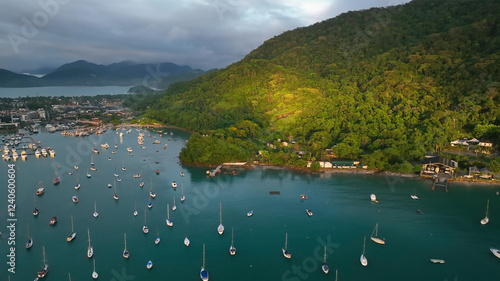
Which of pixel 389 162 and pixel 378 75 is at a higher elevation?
pixel 378 75

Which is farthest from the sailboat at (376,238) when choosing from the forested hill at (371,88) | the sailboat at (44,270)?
the sailboat at (44,270)

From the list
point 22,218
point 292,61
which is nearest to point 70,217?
point 22,218

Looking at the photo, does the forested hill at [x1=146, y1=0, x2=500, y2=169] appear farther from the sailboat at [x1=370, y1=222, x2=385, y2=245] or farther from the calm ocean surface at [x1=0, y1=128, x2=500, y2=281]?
the sailboat at [x1=370, y1=222, x2=385, y2=245]

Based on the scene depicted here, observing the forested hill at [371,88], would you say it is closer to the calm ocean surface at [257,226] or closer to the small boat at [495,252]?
the calm ocean surface at [257,226]

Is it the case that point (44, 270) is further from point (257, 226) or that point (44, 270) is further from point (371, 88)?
point (371, 88)

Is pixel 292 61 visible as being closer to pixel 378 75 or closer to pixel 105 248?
pixel 378 75

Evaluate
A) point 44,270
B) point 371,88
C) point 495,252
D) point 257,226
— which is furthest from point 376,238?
point 371,88
